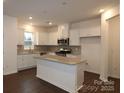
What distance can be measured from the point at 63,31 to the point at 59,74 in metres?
3.47

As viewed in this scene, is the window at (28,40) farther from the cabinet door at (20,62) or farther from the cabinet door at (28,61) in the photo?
the cabinet door at (20,62)

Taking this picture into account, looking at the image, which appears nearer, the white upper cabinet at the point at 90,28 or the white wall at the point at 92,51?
the white upper cabinet at the point at 90,28

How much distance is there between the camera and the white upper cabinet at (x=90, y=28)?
15.8ft

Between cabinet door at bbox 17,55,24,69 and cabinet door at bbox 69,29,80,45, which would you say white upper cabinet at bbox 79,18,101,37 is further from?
cabinet door at bbox 17,55,24,69

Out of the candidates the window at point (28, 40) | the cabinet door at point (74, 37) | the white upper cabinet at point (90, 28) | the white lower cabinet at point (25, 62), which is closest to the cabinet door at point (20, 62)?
the white lower cabinet at point (25, 62)

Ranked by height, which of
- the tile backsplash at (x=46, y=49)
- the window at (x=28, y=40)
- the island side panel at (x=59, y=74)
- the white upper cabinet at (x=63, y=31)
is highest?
the white upper cabinet at (x=63, y=31)

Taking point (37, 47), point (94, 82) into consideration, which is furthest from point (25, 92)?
point (37, 47)

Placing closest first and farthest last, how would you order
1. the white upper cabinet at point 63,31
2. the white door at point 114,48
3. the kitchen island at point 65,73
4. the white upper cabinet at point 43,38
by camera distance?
the kitchen island at point 65,73 → the white door at point 114,48 → the white upper cabinet at point 63,31 → the white upper cabinet at point 43,38

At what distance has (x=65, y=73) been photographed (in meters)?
3.09

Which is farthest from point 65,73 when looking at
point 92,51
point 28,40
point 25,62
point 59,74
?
point 28,40

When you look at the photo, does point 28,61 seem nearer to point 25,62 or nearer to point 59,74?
point 25,62

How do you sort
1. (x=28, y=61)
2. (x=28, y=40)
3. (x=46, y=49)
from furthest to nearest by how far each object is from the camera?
(x=46, y=49), (x=28, y=40), (x=28, y=61)
